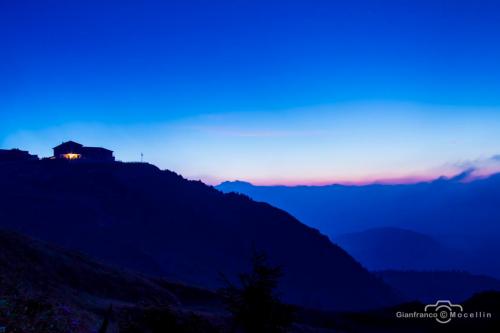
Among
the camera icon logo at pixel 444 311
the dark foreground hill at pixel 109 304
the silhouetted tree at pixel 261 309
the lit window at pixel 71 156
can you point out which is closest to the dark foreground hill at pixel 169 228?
the lit window at pixel 71 156

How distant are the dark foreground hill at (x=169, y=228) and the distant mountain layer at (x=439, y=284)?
52.0 meters

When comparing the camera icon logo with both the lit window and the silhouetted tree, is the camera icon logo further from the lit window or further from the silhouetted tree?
the lit window

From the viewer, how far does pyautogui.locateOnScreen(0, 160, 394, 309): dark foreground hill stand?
90.8 m

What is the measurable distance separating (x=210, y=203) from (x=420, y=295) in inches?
4019

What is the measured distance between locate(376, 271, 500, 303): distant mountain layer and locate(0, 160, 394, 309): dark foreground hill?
5196 cm

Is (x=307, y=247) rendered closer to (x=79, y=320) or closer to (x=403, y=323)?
(x=403, y=323)

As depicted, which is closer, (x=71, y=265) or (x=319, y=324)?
(x=71, y=265)

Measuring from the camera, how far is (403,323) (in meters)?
53.2

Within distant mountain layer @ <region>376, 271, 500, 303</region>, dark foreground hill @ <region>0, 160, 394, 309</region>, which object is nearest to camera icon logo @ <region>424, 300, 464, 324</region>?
dark foreground hill @ <region>0, 160, 394, 309</region>

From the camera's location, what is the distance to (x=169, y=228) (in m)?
108

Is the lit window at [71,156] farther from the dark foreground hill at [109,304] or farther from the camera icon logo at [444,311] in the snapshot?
the camera icon logo at [444,311]

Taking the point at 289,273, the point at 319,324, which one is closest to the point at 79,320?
the point at 319,324

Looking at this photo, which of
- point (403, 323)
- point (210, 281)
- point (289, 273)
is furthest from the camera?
point (289, 273)

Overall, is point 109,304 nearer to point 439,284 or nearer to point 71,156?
point 71,156
